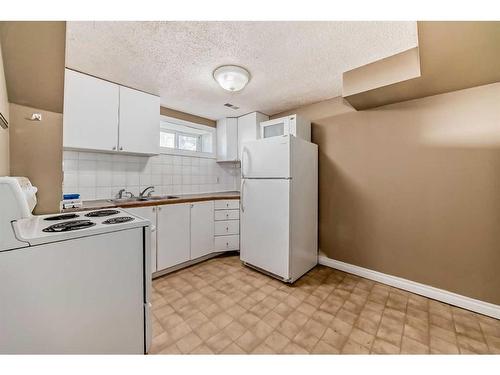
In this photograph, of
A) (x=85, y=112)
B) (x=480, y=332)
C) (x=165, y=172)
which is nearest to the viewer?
(x=480, y=332)

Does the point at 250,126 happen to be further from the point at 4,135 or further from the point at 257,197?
the point at 4,135

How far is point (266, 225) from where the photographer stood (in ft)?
7.51

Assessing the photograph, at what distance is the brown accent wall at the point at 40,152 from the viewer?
4.20 feet

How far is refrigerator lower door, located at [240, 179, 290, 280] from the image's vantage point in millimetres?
2129

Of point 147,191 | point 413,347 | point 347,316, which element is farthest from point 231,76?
point 413,347

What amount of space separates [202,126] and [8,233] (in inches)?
109

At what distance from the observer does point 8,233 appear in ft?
2.56

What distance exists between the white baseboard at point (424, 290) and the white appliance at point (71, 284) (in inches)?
84.8

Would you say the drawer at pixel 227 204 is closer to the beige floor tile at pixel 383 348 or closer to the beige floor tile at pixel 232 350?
the beige floor tile at pixel 232 350

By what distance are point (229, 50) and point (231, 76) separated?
10.0 inches

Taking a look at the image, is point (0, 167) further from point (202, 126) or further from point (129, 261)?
point (202, 126)

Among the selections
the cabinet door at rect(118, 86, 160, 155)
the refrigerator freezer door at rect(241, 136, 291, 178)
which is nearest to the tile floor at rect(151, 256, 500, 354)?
the refrigerator freezer door at rect(241, 136, 291, 178)

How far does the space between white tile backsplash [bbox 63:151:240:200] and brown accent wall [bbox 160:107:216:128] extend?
585 mm
